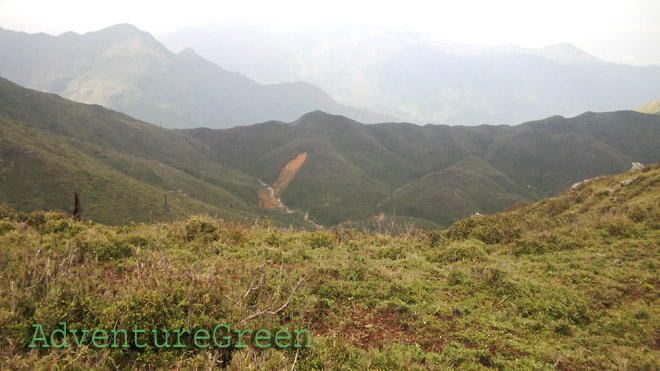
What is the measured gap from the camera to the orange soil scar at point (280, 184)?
92.7 m

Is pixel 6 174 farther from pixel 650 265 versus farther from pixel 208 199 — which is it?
pixel 650 265

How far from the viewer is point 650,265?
10.0 m

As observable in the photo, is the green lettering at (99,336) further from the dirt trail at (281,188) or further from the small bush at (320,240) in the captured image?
the dirt trail at (281,188)

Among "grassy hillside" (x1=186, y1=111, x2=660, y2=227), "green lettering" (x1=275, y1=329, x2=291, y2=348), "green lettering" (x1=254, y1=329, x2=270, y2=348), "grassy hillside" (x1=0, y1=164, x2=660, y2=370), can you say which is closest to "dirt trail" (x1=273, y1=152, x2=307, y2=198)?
"grassy hillside" (x1=186, y1=111, x2=660, y2=227)

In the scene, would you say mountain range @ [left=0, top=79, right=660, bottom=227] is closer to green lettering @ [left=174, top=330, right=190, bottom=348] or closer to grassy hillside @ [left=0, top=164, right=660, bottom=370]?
grassy hillside @ [left=0, top=164, right=660, bottom=370]

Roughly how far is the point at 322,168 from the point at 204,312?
105304 mm

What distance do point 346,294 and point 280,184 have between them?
334ft

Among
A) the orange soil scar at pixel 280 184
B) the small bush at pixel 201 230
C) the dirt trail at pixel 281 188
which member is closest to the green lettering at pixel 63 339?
the small bush at pixel 201 230

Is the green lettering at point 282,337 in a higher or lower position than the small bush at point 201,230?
higher

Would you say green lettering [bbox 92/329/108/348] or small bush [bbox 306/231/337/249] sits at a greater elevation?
green lettering [bbox 92/329/108/348]

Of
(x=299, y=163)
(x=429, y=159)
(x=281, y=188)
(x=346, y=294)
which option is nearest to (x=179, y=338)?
(x=346, y=294)

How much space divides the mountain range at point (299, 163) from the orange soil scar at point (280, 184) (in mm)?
652

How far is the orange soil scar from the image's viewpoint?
3650 inches

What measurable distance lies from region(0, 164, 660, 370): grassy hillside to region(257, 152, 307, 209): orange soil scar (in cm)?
8010
